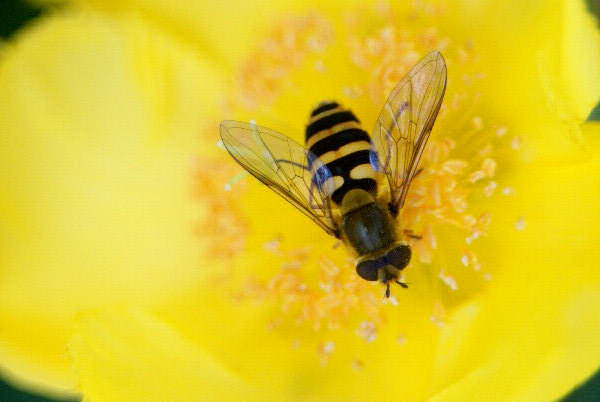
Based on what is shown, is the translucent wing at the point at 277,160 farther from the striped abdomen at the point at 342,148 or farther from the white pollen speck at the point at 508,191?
the white pollen speck at the point at 508,191

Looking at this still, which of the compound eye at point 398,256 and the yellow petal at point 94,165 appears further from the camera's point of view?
the yellow petal at point 94,165

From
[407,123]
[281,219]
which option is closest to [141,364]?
[281,219]

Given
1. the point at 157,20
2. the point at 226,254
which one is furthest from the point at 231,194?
the point at 157,20

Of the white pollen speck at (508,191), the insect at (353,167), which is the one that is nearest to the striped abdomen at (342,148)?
the insect at (353,167)

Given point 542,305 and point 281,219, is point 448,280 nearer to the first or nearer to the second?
point 542,305

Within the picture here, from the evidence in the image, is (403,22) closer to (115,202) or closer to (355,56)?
(355,56)

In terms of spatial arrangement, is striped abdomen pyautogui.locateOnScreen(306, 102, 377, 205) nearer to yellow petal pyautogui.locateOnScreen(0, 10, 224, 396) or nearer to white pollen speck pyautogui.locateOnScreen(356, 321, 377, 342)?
white pollen speck pyautogui.locateOnScreen(356, 321, 377, 342)
